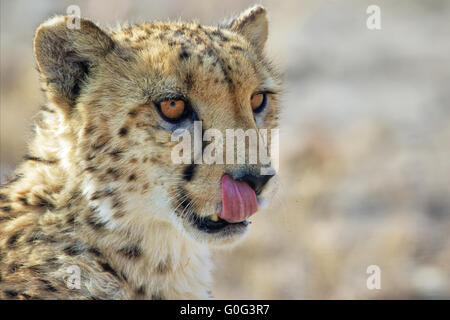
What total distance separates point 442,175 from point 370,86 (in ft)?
5.58

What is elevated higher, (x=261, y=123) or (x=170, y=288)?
(x=261, y=123)

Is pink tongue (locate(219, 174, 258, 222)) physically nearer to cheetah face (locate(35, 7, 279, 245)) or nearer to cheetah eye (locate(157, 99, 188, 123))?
cheetah face (locate(35, 7, 279, 245))

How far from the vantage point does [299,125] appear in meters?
7.10

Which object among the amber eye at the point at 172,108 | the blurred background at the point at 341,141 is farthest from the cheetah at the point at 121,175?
the blurred background at the point at 341,141

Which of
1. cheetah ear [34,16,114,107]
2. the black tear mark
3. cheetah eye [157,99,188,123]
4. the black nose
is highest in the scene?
cheetah ear [34,16,114,107]

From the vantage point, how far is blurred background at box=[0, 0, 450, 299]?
5.13m

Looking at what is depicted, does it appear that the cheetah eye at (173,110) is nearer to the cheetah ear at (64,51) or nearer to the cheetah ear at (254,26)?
the cheetah ear at (64,51)

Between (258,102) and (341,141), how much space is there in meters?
3.90

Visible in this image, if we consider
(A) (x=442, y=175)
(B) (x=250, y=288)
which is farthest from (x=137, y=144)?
(A) (x=442, y=175)

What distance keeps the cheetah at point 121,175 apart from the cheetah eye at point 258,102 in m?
0.08

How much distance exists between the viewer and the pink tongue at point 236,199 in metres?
2.59

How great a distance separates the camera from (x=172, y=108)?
2729 millimetres

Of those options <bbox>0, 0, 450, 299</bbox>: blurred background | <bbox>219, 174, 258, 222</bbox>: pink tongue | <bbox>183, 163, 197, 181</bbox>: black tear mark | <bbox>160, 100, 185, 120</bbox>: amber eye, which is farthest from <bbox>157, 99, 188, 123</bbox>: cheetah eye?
<bbox>0, 0, 450, 299</bbox>: blurred background
